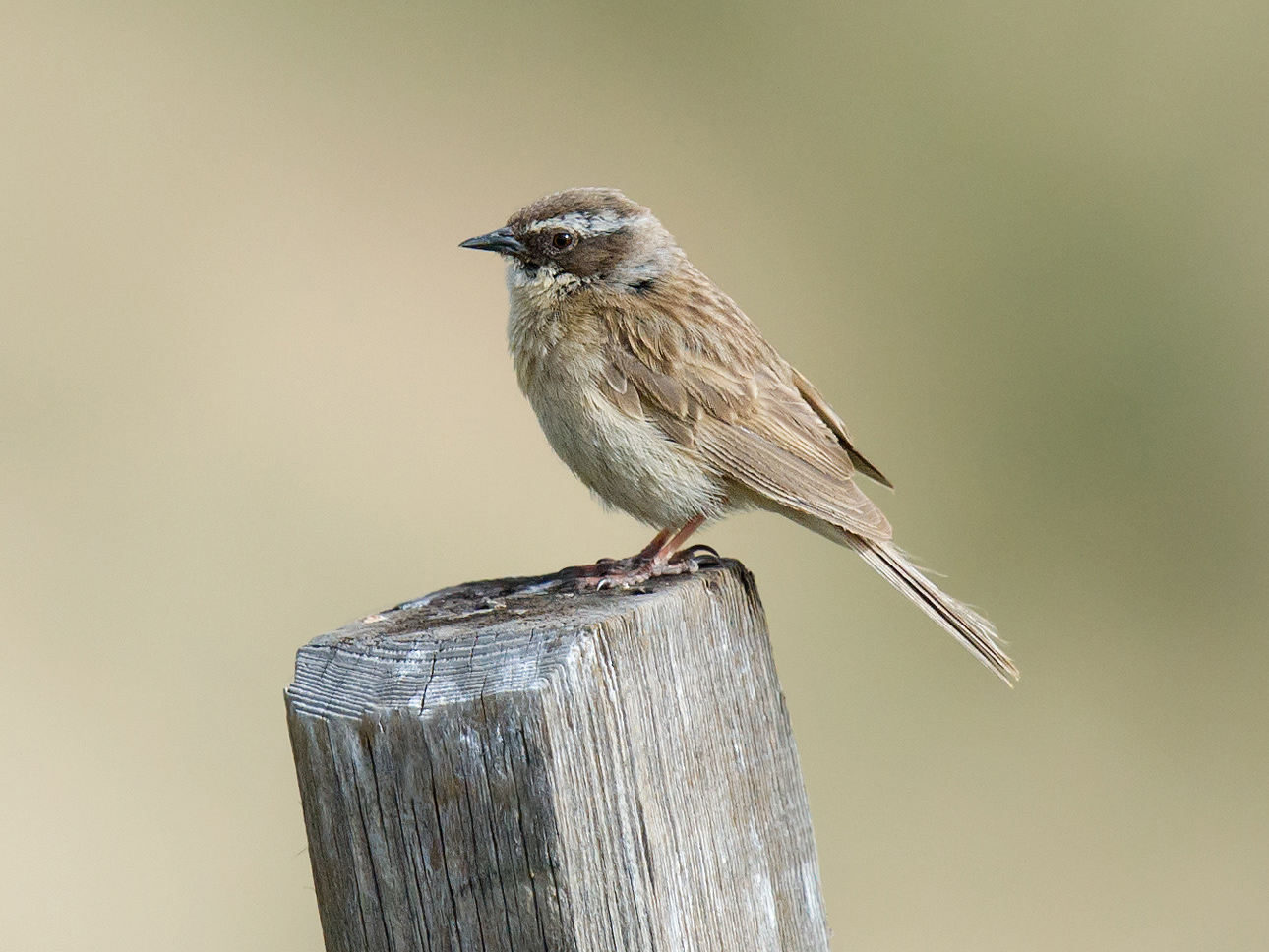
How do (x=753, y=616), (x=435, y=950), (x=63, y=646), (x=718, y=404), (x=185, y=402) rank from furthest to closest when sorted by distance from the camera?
(x=185, y=402)
(x=63, y=646)
(x=718, y=404)
(x=753, y=616)
(x=435, y=950)

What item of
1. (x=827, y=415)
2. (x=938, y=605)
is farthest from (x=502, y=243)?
(x=938, y=605)

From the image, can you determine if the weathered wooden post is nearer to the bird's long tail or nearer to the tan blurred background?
the bird's long tail

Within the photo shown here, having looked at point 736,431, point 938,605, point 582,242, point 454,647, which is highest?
point 582,242

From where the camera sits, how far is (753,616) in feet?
9.57

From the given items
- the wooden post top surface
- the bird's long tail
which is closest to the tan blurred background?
the bird's long tail

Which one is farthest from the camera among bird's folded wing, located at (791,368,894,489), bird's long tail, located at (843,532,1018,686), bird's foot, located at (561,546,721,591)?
bird's folded wing, located at (791,368,894,489)

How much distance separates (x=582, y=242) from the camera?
4461mm

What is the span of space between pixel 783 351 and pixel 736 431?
3.66m

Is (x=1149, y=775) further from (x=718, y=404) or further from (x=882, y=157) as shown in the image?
(x=718, y=404)

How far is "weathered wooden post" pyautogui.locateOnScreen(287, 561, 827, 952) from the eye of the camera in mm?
2178

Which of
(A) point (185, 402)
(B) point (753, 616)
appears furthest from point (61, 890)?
(B) point (753, 616)

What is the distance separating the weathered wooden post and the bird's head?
202 centimetres

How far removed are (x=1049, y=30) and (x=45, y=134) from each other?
5768 millimetres

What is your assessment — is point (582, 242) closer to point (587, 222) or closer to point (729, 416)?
point (587, 222)
